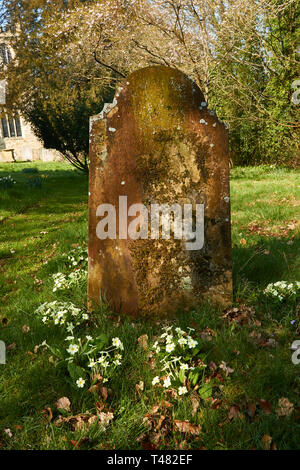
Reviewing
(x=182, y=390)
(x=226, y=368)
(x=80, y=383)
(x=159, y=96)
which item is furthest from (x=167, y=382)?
(x=159, y=96)

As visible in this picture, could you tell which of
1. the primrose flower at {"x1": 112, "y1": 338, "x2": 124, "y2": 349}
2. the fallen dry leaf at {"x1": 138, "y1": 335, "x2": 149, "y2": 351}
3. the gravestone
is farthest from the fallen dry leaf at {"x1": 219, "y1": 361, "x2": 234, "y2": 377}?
the gravestone

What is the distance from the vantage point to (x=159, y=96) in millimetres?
2838

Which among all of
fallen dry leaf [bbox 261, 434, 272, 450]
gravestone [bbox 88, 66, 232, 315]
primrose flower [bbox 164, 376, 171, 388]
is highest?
gravestone [bbox 88, 66, 232, 315]

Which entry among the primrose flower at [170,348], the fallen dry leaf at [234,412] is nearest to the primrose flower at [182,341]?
the primrose flower at [170,348]

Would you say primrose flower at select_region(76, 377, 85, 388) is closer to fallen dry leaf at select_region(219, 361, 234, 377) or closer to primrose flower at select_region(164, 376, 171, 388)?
primrose flower at select_region(164, 376, 171, 388)

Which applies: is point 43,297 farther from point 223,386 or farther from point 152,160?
point 223,386

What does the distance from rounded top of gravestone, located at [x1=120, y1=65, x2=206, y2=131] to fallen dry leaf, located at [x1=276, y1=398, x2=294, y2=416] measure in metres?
2.15

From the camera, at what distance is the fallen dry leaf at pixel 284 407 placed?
6.30 feet

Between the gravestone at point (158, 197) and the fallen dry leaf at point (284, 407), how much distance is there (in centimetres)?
112

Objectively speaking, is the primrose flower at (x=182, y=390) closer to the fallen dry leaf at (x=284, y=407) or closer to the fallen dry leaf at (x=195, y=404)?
the fallen dry leaf at (x=195, y=404)

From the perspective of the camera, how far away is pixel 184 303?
299 centimetres

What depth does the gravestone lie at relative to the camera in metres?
2.84

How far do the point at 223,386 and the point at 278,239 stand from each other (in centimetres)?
293
